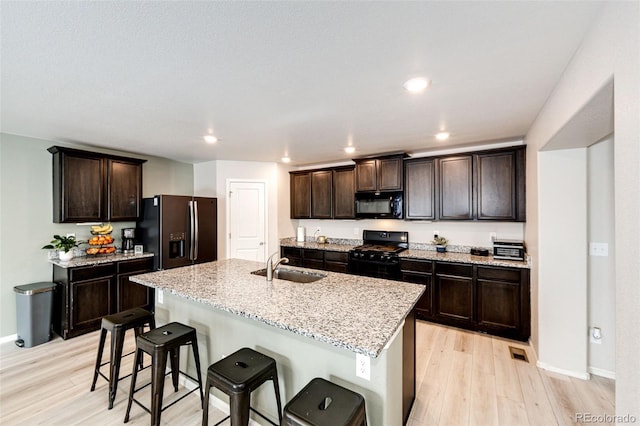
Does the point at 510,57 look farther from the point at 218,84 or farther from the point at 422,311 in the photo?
the point at 422,311

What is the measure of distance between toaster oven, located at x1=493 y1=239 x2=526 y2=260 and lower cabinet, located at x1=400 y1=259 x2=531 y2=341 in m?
0.25

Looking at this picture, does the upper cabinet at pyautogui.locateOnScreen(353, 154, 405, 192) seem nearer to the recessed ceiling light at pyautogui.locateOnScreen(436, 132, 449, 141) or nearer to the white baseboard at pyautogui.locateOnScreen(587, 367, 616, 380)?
the recessed ceiling light at pyautogui.locateOnScreen(436, 132, 449, 141)

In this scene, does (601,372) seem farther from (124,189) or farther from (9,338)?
(9,338)

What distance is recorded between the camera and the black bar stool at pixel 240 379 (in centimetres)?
146

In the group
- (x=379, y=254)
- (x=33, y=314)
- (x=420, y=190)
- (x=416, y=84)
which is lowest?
(x=33, y=314)

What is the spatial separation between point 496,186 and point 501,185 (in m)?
0.05

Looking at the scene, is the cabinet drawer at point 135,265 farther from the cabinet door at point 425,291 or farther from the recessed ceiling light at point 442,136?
the recessed ceiling light at point 442,136

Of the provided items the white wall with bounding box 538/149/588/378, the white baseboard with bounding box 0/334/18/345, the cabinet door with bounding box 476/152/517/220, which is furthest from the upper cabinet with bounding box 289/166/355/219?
the white baseboard with bounding box 0/334/18/345

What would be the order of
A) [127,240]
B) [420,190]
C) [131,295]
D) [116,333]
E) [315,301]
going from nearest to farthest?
[315,301] → [116,333] → [131,295] → [420,190] → [127,240]

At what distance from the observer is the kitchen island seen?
141 centimetres

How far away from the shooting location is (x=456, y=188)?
3.73m

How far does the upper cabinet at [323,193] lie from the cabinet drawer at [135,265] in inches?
99.9

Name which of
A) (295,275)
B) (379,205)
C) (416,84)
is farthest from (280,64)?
(379,205)

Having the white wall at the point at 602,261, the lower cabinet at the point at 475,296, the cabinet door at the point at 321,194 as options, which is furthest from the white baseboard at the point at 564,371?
the cabinet door at the point at 321,194
